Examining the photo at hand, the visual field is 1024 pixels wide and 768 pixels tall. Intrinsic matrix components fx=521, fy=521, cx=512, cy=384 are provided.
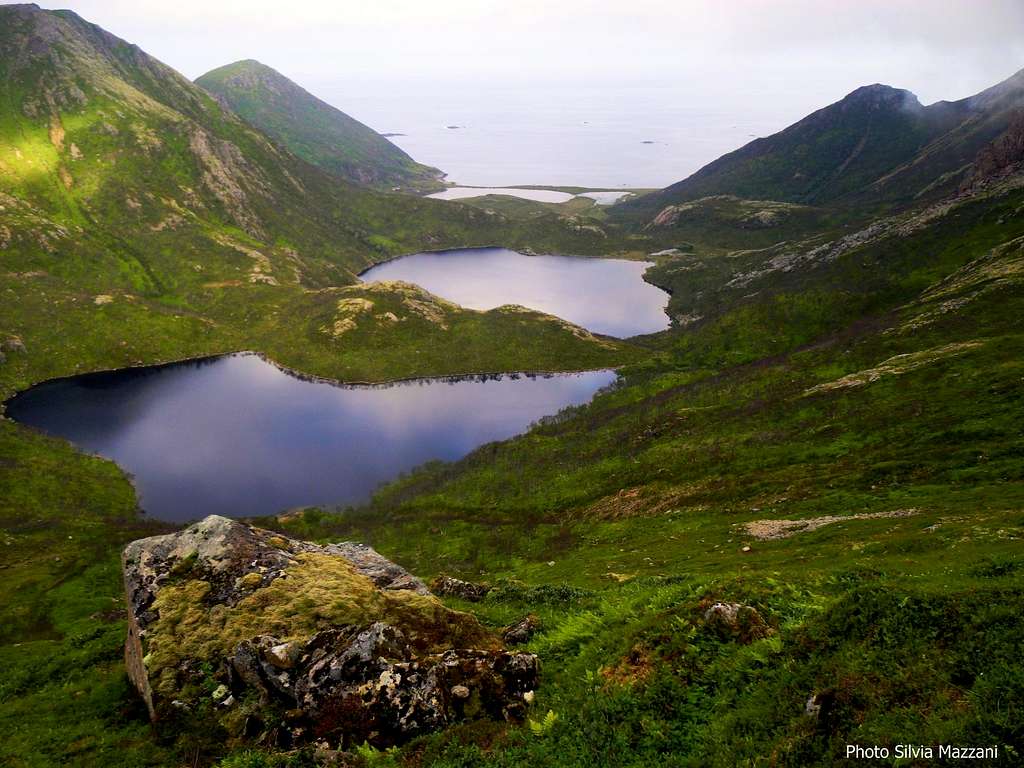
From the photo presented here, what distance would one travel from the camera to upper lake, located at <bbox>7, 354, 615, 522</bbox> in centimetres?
10544

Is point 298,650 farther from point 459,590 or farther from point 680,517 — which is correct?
point 680,517

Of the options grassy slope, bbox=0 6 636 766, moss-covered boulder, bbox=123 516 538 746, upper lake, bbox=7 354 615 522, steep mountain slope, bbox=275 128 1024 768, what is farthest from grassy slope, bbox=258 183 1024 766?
grassy slope, bbox=0 6 636 766

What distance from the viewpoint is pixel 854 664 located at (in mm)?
16094

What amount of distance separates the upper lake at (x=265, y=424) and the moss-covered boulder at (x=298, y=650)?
73434mm

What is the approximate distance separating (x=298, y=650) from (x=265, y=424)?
11865 centimetres

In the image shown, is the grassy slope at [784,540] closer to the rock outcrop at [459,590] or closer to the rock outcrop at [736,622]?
the rock outcrop at [736,622]

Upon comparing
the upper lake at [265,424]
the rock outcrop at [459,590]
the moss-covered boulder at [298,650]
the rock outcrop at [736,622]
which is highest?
the rock outcrop at [736,622]

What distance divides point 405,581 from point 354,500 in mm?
73913

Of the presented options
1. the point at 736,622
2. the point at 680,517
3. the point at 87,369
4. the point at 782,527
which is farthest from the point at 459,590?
the point at 87,369

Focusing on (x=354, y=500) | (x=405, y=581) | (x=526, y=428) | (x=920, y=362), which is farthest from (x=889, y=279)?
(x=405, y=581)

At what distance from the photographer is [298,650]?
23.1 m

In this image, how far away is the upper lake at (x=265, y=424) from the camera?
105438 millimetres

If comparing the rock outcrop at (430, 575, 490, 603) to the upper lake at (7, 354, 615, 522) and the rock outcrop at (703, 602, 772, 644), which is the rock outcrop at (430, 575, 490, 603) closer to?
the rock outcrop at (703, 602, 772, 644)

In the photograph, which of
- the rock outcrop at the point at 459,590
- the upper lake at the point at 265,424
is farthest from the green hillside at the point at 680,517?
the upper lake at the point at 265,424
